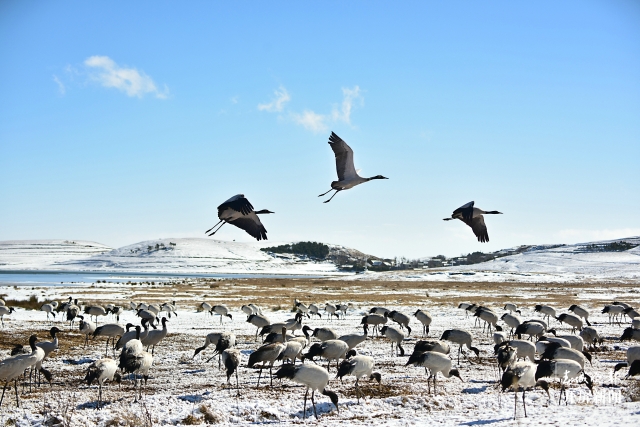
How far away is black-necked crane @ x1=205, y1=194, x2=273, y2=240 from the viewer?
404 inches

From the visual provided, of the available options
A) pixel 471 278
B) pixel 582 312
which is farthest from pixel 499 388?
pixel 471 278

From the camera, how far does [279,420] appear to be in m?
9.52

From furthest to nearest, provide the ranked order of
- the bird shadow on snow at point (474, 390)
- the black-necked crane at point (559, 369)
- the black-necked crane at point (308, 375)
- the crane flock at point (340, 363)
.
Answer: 1. the bird shadow on snow at point (474, 390)
2. the black-necked crane at point (559, 369)
3. the crane flock at point (340, 363)
4. the black-necked crane at point (308, 375)

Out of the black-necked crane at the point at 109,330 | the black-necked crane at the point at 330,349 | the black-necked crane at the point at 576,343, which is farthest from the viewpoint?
the black-necked crane at the point at 109,330

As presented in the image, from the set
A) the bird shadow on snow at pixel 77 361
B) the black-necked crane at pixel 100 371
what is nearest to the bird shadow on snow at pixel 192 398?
the black-necked crane at pixel 100 371

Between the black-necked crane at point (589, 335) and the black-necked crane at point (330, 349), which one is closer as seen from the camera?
the black-necked crane at point (330, 349)

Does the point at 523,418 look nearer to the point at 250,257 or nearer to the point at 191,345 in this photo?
the point at 191,345

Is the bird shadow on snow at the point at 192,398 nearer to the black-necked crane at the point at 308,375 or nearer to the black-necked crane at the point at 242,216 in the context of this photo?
the black-necked crane at the point at 308,375

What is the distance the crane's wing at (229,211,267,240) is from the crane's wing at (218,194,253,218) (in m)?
0.86

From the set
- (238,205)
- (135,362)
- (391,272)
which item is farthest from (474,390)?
(391,272)

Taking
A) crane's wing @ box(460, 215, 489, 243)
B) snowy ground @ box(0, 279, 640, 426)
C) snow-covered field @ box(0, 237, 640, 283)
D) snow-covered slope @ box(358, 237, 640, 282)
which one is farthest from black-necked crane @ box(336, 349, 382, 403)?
snow-covered slope @ box(358, 237, 640, 282)

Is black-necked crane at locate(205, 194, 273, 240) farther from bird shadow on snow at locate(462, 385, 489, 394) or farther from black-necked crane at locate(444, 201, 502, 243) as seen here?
bird shadow on snow at locate(462, 385, 489, 394)

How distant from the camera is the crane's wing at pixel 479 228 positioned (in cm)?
1427

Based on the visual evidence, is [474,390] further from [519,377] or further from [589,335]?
[589,335]
